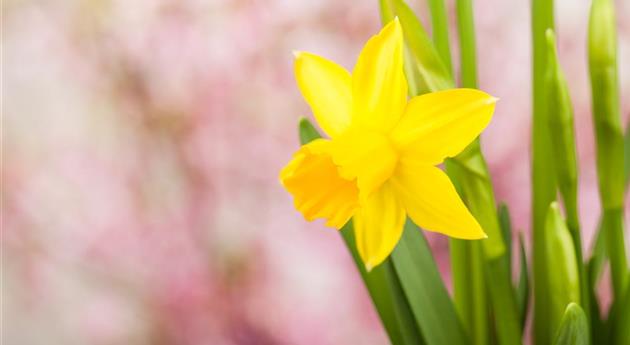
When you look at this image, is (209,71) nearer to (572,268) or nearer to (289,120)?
(289,120)

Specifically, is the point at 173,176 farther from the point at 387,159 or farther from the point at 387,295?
the point at 387,159

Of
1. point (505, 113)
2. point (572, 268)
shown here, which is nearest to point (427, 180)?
point (572, 268)

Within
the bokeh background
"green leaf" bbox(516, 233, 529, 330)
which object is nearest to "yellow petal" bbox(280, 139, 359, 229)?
"green leaf" bbox(516, 233, 529, 330)

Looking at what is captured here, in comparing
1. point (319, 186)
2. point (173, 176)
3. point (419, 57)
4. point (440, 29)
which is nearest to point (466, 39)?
point (440, 29)

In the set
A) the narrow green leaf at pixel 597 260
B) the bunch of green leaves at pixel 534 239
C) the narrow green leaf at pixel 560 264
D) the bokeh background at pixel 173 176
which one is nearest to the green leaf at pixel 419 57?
the bunch of green leaves at pixel 534 239

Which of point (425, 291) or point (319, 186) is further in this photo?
point (425, 291)

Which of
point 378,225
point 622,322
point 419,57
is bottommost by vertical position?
point 622,322

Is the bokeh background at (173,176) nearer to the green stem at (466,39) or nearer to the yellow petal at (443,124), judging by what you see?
the green stem at (466,39)
